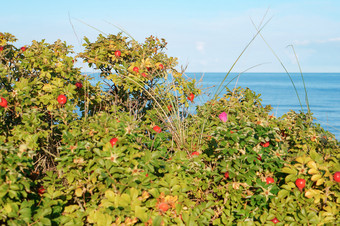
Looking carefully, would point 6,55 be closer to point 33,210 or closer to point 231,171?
point 33,210

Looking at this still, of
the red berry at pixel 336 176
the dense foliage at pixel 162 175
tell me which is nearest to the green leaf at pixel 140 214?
the dense foliage at pixel 162 175

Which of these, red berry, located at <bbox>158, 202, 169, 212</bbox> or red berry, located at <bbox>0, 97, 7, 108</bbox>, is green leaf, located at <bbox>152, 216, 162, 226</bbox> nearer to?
red berry, located at <bbox>158, 202, 169, 212</bbox>

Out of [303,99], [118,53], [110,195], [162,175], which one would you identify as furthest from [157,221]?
[303,99]

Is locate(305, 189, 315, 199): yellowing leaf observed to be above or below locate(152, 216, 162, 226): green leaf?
above

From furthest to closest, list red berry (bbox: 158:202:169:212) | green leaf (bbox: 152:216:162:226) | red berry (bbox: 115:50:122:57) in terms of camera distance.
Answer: red berry (bbox: 115:50:122:57) → red berry (bbox: 158:202:169:212) → green leaf (bbox: 152:216:162:226)

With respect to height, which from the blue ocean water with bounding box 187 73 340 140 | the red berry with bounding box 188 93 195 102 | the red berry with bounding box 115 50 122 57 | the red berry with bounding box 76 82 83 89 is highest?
the red berry with bounding box 115 50 122 57

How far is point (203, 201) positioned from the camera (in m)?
3.01

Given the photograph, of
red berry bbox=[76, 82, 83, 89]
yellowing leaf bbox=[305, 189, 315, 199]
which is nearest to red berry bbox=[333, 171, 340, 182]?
yellowing leaf bbox=[305, 189, 315, 199]

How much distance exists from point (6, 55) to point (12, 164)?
2495mm

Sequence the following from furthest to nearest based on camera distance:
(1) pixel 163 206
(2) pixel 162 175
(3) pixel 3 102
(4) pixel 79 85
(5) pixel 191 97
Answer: (5) pixel 191 97 < (4) pixel 79 85 < (3) pixel 3 102 < (2) pixel 162 175 < (1) pixel 163 206

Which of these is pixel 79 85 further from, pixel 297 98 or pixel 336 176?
pixel 297 98

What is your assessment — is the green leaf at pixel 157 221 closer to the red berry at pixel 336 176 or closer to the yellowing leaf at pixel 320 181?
the yellowing leaf at pixel 320 181

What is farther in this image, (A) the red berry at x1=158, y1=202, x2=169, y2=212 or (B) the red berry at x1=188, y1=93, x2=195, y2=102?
(B) the red berry at x1=188, y1=93, x2=195, y2=102

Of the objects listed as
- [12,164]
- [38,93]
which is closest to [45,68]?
[38,93]
